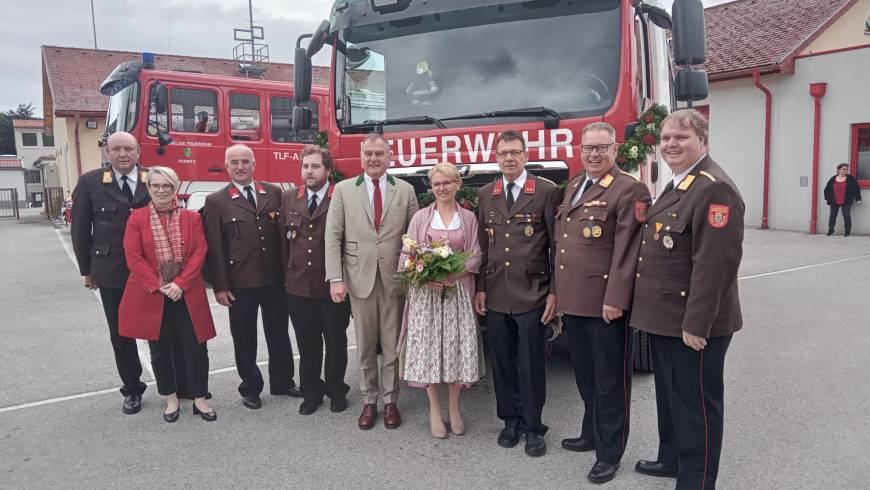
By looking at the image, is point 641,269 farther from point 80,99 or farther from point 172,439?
point 80,99

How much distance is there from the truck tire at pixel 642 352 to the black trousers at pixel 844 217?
1155 centimetres

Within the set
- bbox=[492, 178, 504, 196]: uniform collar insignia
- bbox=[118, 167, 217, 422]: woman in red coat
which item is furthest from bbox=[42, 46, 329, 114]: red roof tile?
bbox=[492, 178, 504, 196]: uniform collar insignia

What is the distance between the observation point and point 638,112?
4254 millimetres

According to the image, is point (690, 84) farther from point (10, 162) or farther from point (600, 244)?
point (10, 162)

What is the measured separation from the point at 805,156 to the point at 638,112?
13.0 m

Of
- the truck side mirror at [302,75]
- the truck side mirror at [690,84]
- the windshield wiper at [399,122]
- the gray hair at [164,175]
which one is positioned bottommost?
the gray hair at [164,175]

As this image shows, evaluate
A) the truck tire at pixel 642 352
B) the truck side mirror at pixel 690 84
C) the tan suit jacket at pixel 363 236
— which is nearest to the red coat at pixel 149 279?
the tan suit jacket at pixel 363 236

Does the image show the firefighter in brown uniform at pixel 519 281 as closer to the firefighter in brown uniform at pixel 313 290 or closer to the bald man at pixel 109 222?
the firefighter in brown uniform at pixel 313 290

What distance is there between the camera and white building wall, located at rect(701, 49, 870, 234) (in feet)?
46.4

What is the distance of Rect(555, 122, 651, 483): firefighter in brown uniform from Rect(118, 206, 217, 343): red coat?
243 cm

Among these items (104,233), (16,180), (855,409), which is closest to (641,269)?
(855,409)

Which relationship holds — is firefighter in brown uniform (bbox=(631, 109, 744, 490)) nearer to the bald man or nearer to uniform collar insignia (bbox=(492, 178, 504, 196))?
uniform collar insignia (bbox=(492, 178, 504, 196))

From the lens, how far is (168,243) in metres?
4.24

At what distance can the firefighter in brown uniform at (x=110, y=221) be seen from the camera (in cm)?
438
